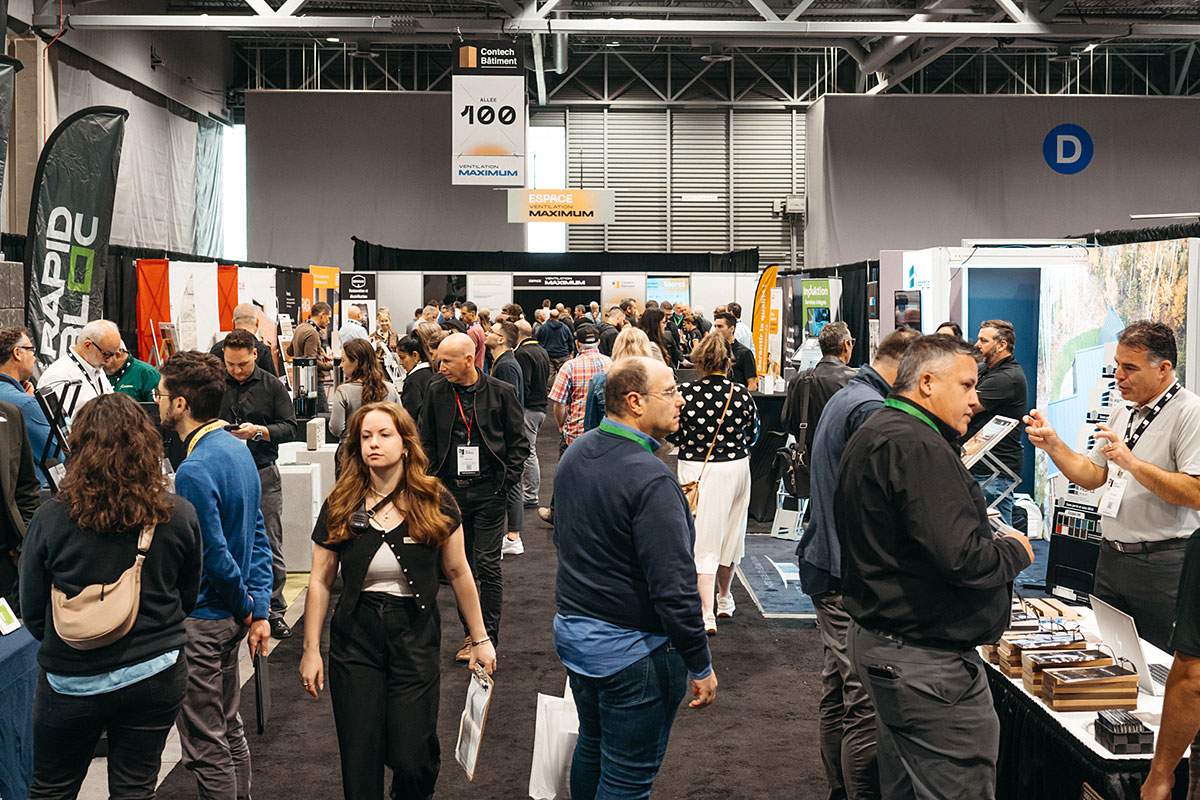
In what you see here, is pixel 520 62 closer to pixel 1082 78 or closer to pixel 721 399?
pixel 721 399

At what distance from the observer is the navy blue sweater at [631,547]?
102 inches

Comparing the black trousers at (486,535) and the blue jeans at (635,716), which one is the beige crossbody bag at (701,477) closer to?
the black trousers at (486,535)

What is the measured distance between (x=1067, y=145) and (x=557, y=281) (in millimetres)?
10556

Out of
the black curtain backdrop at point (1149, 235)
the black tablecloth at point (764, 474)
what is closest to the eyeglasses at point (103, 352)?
the black tablecloth at point (764, 474)

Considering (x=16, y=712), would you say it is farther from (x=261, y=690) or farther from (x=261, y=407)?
(x=261, y=407)

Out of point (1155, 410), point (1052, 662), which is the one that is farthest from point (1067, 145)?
point (1052, 662)

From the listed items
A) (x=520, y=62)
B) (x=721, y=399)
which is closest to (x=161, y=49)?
(x=520, y=62)

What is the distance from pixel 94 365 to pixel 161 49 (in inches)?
584

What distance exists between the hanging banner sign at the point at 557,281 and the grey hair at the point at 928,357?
17.5 m

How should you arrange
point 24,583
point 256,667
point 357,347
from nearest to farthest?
point 24,583 < point 256,667 < point 357,347

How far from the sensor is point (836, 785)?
140 inches

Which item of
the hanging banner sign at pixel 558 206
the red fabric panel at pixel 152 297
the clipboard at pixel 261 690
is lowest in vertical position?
the clipboard at pixel 261 690

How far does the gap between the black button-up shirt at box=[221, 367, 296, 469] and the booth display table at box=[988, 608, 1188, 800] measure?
341 cm

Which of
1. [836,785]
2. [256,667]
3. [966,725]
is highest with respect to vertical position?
[966,725]
